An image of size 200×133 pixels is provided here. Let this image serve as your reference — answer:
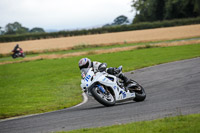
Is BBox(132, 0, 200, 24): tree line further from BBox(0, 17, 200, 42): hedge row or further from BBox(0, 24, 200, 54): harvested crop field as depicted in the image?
BBox(0, 24, 200, 54): harvested crop field

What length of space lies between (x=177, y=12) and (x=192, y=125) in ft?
312

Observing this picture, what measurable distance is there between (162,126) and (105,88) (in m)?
3.93

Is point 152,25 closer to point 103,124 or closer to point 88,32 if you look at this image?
point 88,32

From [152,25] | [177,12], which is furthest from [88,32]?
[177,12]

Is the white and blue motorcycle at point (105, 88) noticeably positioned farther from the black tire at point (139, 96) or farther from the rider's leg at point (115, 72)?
the rider's leg at point (115, 72)

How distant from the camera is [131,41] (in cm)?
5459

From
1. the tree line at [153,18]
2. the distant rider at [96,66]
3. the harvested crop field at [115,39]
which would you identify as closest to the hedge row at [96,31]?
the tree line at [153,18]

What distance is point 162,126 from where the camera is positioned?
691 centimetres

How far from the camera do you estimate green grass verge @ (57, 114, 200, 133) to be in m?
6.57

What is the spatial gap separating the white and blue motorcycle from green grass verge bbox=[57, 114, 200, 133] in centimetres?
296

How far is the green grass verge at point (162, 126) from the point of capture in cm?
657

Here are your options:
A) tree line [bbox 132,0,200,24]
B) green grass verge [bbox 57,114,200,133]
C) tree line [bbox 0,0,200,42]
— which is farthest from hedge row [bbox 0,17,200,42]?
green grass verge [bbox 57,114,200,133]

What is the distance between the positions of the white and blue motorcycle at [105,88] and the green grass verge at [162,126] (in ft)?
9.72

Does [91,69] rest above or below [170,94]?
above
